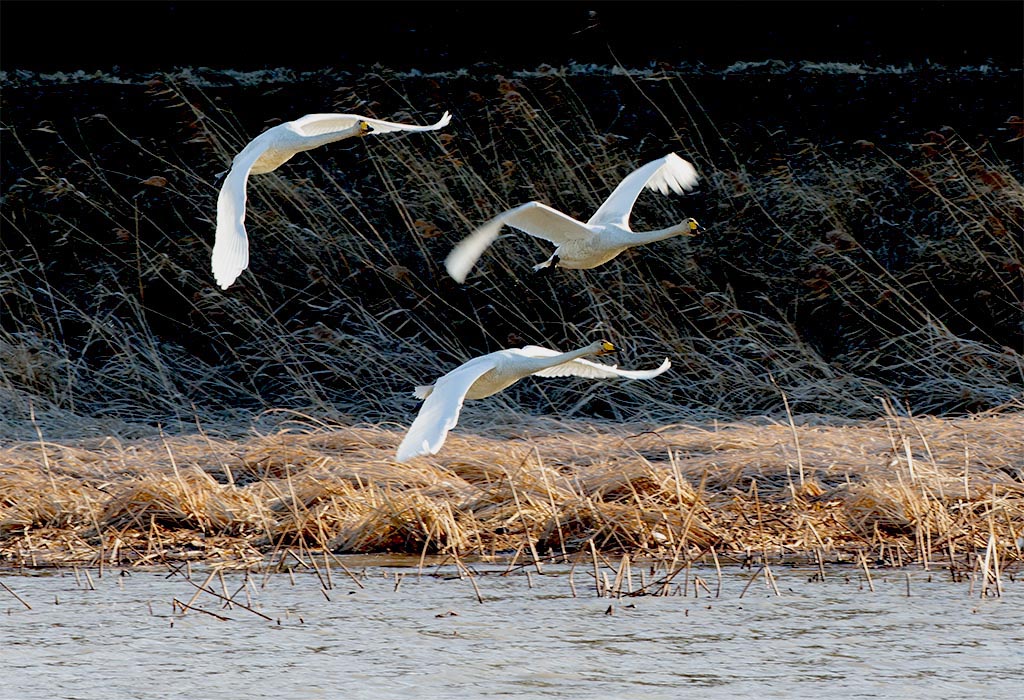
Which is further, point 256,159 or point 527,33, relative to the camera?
point 527,33

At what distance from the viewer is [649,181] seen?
5254 millimetres

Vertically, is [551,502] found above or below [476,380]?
below

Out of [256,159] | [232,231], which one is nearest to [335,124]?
[256,159]

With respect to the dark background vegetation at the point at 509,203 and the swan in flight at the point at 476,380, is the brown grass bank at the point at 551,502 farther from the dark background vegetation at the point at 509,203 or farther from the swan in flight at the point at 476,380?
the dark background vegetation at the point at 509,203

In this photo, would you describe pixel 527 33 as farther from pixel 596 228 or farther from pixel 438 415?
pixel 438 415

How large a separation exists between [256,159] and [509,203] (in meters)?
4.33

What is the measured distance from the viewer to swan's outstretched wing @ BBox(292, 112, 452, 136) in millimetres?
4410

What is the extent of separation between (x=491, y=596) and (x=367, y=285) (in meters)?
4.58

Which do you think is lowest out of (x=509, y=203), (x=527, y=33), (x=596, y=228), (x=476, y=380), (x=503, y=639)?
(x=503, y=639)

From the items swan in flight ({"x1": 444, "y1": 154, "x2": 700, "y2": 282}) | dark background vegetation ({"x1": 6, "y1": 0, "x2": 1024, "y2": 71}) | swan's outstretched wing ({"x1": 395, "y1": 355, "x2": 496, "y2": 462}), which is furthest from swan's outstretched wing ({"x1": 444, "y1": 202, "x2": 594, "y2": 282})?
dark background vegetation ({"x1": 6, "y1": 0, "x2": 1024, "y2": 71})

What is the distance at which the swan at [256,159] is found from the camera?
387cm

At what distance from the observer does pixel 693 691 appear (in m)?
3.12

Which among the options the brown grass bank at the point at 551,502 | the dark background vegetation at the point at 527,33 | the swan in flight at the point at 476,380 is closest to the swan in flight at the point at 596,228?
the swan in flight at the point at 476,380

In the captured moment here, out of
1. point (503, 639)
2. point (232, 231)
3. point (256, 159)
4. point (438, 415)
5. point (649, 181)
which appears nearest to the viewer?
point (438, 415)
